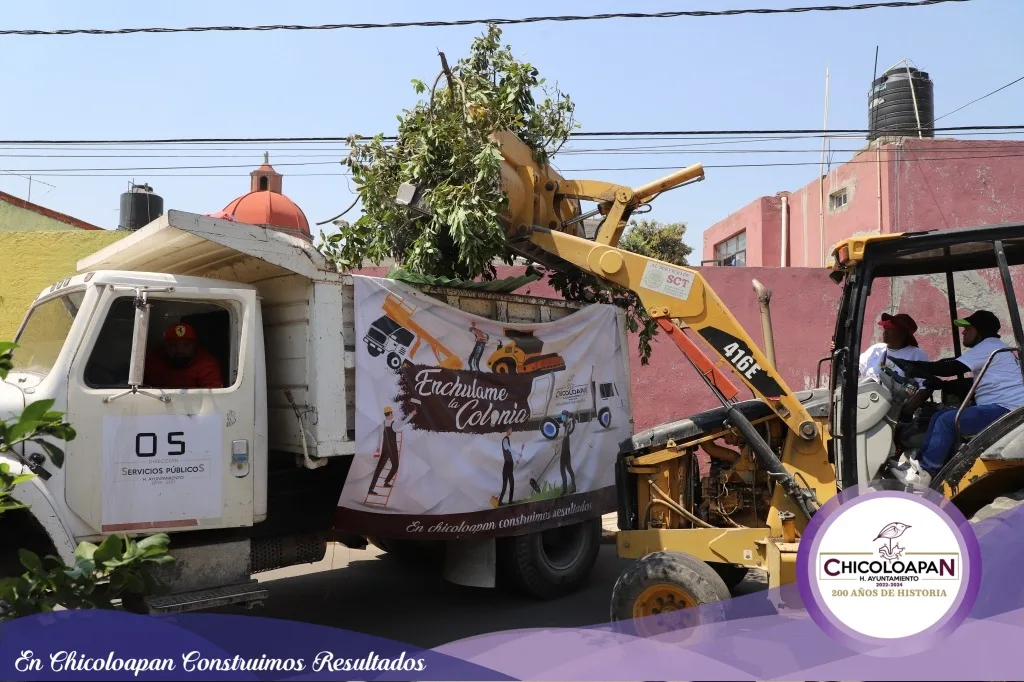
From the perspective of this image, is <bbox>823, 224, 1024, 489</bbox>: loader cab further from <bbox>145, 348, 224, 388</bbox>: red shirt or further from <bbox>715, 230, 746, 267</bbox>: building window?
<bbox>715, 230, 746, 267</bbox>: building window

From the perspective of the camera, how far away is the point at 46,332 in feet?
18.5

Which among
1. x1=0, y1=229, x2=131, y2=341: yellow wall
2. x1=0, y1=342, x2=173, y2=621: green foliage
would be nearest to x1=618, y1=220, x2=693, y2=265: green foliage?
x1=0, y1=229, x2=131, y2=341: yellow wall

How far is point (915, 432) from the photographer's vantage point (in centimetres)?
506

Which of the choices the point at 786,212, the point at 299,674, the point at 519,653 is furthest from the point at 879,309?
the point at 299,674

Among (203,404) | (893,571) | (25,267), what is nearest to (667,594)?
(893,571)

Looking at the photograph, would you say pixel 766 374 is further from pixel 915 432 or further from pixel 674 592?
pixel 674 592

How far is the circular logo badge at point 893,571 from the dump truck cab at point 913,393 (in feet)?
0.96

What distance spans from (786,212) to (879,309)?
6.54 metres

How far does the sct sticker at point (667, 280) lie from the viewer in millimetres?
5918

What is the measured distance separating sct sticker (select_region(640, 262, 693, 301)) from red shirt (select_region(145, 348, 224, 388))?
3.03 m

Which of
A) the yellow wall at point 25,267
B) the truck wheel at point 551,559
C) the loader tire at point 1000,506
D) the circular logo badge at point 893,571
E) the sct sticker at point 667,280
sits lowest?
the truck wheel at point 551,559

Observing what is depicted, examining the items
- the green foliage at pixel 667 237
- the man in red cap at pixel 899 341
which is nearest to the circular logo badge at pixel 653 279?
the man in red cap at pixel 899 341

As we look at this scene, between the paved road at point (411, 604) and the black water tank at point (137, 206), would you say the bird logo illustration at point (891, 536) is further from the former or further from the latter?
the black water tank at point (137, 206)

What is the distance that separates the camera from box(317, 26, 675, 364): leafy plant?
6656 millimetres
